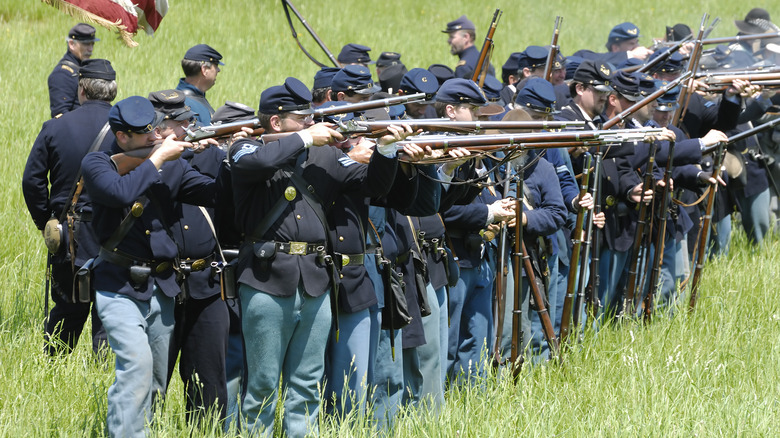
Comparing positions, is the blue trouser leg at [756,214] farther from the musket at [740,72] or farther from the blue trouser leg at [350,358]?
the blue trouser leg at [350,358]

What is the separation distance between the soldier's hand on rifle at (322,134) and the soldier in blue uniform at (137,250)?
0.67 m

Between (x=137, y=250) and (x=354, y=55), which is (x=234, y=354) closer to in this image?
(x=137, y=250)

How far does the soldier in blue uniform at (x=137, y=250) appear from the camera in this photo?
475 cm

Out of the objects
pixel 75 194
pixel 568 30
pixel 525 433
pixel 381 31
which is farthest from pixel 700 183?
pixel 568 30

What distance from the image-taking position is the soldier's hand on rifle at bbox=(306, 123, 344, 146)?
182 inches

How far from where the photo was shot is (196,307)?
5457 millimetres

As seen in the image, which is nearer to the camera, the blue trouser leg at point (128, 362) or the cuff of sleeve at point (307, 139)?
the cuff of sleeve at point (307, 139)

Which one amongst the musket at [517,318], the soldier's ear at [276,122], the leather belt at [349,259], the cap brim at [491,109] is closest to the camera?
the soldier's ear at [276,122]

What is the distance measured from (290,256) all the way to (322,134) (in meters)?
0.63

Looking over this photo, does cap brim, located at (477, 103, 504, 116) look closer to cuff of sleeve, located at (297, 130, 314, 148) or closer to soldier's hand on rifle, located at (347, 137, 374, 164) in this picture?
soldier's hand on rifle, located at (347, 137, 374, 164)

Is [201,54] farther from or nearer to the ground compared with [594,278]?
farther from the ground

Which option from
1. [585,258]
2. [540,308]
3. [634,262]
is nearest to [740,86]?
[634,262]

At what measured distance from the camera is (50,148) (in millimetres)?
6395

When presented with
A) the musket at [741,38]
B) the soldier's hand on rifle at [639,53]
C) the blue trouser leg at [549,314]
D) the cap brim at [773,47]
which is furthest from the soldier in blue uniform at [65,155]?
the soldier's hand on rifle at [639,53]
